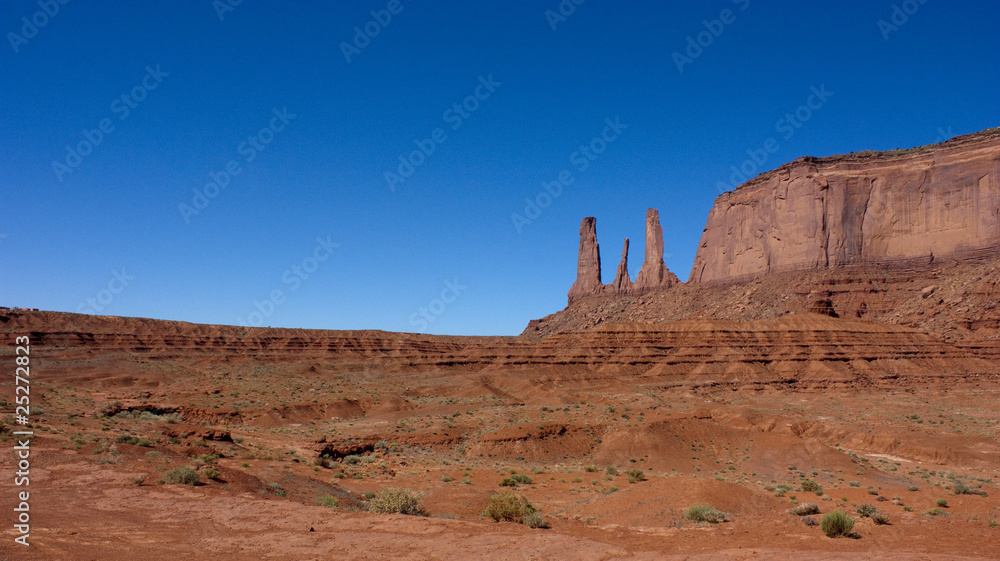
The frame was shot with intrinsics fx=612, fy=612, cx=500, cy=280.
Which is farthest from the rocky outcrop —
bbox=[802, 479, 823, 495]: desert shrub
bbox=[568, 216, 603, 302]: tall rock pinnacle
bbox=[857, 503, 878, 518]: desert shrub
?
bbox=[857, 503, 878, 518]: desert shrub

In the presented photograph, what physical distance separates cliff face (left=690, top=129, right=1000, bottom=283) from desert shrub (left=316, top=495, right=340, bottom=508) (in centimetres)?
9303

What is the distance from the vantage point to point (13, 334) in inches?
2566

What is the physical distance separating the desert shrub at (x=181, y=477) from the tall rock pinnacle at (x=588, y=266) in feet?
396

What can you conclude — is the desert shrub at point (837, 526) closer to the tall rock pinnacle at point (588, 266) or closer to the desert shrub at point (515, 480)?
the desert shrub at point (515, 480)

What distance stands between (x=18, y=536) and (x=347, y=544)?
4903 mm

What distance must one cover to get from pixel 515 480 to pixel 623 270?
11320cm

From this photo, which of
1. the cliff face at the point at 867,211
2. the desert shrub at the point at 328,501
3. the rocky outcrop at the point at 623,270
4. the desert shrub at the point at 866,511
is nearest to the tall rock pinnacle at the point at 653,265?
the rocky outcrop at the point at 623,270

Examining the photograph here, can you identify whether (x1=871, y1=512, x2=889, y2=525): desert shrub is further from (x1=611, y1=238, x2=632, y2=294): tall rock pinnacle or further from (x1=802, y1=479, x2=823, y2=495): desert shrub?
(x1=611, y1=238, x2=632, y2=294): tall rock pinnacle

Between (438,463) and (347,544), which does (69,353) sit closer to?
(438,463)

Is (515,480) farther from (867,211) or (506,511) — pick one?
(867,211)

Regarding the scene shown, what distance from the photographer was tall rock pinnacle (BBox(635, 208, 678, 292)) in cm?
12075

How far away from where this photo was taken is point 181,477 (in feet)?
46.3

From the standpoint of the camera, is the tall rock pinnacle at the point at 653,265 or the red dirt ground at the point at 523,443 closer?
the red dirt ground at the point at 523,443

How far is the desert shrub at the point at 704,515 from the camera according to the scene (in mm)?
12961
